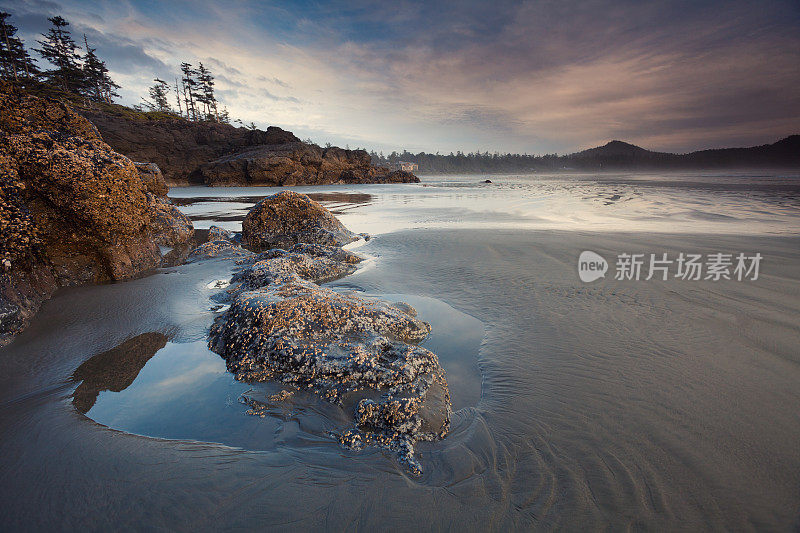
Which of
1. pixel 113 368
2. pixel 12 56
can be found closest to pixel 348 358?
pixel 113 368

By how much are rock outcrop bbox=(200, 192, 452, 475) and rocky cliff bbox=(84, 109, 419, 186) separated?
3906 centimetres

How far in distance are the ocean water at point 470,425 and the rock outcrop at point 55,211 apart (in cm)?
50

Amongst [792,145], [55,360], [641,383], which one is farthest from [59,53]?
[792,145]

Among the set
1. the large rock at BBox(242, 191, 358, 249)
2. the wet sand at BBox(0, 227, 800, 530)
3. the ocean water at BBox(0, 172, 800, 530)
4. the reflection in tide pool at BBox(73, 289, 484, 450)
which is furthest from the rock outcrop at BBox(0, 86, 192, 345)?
the large rock at BBox(242, 191, 358, 249)

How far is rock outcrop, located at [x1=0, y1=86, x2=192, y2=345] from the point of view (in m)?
3.56

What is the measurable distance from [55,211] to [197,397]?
3831mm

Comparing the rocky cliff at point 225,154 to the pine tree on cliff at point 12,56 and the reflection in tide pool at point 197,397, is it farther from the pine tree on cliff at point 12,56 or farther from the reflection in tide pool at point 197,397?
the reflection in tide pool at point 197,397

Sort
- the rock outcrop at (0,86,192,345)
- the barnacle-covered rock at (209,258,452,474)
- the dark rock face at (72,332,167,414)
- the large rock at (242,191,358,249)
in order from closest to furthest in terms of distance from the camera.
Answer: the barnacle-covered rock at (209,258,452,474) < the dark rock face at (72,332,167,414) < the rock outcrop at (0,86,192,345) < the large rock at (242,191,358,249)

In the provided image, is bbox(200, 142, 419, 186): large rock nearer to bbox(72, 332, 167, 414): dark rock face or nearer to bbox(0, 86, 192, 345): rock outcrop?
bbox(0, 86, 192, 345): rock outcrop

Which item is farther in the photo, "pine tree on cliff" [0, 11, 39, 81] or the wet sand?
"pine tree on cliff" [0, 11, 39, 81]

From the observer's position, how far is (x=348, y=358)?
2459 mm

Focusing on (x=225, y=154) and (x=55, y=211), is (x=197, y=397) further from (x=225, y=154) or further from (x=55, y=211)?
(x=225, y=154)

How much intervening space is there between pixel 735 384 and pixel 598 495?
1698 millimetres

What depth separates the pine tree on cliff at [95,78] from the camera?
49281 mm
